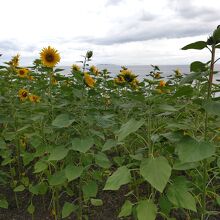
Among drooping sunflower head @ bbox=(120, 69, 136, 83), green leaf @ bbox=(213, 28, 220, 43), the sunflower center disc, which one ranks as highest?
green leaf @ bbox=(213, 28, 220, 43)

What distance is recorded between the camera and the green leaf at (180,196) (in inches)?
64.9

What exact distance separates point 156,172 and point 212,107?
38 cm

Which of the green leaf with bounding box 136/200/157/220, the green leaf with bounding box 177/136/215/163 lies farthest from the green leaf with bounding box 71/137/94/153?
the green leaf with bounding box 177/136/215/163

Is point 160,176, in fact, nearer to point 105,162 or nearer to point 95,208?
point 105,162

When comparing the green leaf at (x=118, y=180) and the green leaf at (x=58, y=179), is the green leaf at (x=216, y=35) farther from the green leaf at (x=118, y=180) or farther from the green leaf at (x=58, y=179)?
the green leaf at (x=58, y=179)

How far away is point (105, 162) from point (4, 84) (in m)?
1.68

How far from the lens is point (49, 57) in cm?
306

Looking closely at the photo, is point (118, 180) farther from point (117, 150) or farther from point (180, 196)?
point (117, 150)

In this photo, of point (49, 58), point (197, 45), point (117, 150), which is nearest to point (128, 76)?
point (117, 150)

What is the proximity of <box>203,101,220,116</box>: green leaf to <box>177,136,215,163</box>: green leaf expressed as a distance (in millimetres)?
144

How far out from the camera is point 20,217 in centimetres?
281

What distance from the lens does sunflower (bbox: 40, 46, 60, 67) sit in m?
3.03

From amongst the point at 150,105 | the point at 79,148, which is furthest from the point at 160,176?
the point at 79,148

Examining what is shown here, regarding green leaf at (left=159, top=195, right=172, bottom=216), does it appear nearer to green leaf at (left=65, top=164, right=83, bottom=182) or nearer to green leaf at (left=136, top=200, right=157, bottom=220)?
green leaf at (left=136, top=200, right=157, bottom=220)
